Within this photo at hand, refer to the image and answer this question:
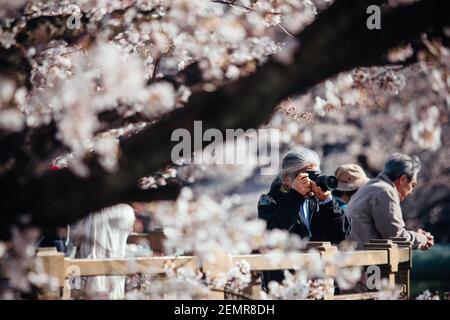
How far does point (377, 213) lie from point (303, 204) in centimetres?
95

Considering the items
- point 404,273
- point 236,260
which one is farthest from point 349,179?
point 236,260

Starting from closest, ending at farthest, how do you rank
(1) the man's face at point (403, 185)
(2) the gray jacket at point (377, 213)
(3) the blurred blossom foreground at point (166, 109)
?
1. (3) the blurred blossom foreground at point (166, 109)
2. (2) the gray jacket at point (377, 213)
3. (1) the man's face at point (403, 185)

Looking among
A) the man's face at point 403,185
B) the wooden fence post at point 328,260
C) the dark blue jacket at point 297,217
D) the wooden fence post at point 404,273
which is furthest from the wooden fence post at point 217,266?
A: the man's face at point 403,185

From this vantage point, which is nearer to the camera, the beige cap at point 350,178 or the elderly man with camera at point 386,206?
the elderly man with camera at point 386,206

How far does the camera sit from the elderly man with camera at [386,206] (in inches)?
221

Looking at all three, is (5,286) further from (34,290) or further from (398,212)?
(398,212)

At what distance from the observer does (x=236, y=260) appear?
4328 millimetres

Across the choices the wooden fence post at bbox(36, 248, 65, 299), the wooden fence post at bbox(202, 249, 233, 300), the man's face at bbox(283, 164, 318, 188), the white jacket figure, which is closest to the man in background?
the man's face at bbox(283, 164, 318, 188)

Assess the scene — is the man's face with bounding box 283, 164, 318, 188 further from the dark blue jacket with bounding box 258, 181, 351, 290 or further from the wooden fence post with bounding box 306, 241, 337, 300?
the wooden fence post with bounding box 306, 241, 337, 300

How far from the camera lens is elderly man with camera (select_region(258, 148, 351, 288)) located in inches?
189

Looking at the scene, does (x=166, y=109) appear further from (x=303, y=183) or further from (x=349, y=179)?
(x=349, y=179)

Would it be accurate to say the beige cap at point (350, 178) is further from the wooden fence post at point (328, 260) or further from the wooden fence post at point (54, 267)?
the wooden fence post at point (54, 267)

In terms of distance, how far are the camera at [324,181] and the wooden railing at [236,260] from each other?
34 cm
